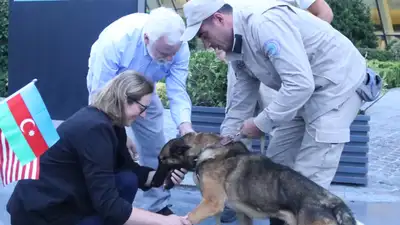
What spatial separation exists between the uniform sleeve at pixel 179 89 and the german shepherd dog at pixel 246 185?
1.79 feet

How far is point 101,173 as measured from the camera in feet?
11.5

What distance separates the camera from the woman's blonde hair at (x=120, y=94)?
363cm

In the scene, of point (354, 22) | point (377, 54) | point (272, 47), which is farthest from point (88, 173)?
point (377, 54)

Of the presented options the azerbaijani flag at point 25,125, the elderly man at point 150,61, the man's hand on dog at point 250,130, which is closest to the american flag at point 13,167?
the azerbaijani flag at point 25,125

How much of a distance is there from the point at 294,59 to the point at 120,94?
1.04 metres

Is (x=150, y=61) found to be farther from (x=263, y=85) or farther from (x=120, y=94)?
(x=120, y=94)

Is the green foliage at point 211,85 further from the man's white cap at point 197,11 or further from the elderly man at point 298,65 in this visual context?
the man's white cap at point 197,11

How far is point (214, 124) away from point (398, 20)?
22194 mm

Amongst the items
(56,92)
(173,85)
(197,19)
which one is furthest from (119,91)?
(56,92)

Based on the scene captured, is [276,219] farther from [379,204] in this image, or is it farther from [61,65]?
[61,65]

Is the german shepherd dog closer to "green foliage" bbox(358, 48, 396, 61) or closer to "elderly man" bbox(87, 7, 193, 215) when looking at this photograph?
"elderly man" bbox(87, 7, 193, 215)

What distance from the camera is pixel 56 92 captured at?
30.8ft

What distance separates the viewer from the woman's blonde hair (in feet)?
11.9

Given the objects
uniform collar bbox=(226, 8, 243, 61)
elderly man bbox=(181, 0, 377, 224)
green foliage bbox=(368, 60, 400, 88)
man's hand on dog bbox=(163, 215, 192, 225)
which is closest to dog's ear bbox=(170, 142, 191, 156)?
elderly man bbox=(181, 0, 377, 224)
